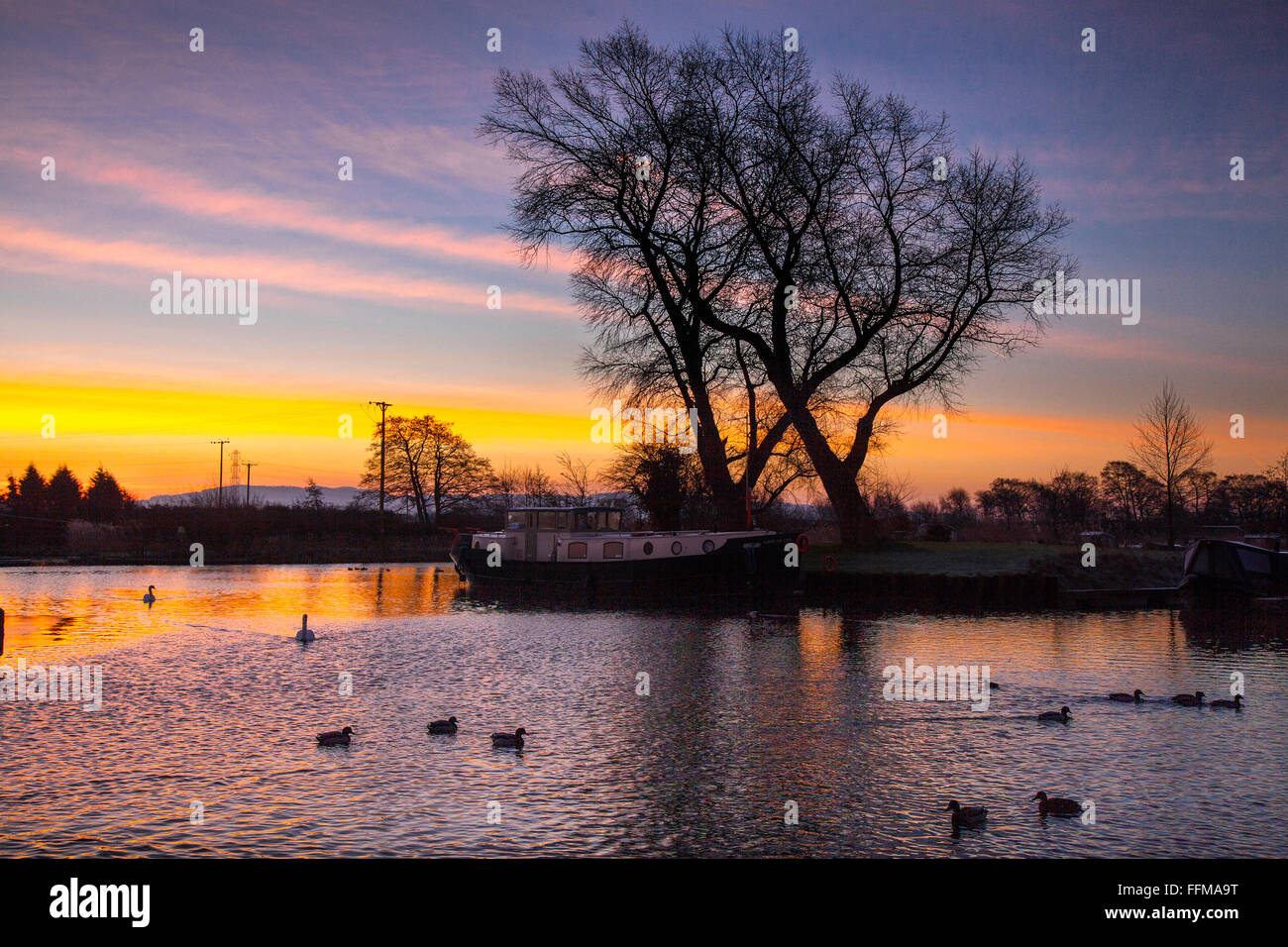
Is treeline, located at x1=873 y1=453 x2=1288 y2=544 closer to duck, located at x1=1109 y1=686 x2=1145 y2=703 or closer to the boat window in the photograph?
the boat window

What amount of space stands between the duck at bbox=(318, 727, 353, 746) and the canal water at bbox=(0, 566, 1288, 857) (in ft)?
0.96

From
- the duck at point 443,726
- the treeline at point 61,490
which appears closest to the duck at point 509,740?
the duck at point 443,726

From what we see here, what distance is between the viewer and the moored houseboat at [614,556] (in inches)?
1293

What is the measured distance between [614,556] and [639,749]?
24.7 m

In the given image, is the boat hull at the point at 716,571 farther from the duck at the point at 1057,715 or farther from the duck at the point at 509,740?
the duck at the point at 509,740

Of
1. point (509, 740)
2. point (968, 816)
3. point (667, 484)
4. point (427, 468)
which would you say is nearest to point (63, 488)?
point (427, 468)

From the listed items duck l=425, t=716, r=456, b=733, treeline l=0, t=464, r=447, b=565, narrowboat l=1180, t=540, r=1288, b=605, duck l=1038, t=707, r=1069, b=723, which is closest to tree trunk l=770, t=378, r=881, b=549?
narrowboat l=1180, t=540, r=1288, b=605

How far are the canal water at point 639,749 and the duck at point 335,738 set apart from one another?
11.5 inches

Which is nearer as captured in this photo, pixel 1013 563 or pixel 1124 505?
pixel 1013 563

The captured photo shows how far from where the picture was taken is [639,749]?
10.4 metres

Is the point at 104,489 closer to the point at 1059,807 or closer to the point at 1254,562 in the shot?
the point at 1254,562
